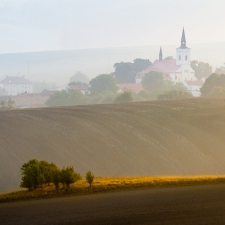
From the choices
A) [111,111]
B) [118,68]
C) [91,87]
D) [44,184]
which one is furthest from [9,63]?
[44,184]

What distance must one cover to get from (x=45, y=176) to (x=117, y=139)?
12.0 meters

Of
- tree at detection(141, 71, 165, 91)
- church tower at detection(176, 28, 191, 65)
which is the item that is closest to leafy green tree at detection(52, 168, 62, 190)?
tree at detection(141, 71, 165, 91)

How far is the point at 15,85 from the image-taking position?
7831 cm

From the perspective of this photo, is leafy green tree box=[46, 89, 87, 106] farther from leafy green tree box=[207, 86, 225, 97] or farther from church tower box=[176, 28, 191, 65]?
church tower box=[176, 28, 191, 65]

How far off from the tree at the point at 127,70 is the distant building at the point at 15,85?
1971cm

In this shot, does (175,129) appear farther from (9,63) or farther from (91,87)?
(9,63)

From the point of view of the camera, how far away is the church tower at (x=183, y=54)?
310ft

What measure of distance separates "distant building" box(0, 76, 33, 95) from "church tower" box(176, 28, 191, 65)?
32474 millimetres

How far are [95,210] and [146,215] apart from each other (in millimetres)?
777

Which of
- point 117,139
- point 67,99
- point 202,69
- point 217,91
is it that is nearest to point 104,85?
point 67,99

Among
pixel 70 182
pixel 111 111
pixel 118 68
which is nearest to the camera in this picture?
pixel 70 182

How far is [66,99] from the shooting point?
6406 centimetres

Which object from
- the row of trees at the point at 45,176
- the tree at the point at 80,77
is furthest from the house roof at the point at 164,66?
the row of trees at the point at 45,176

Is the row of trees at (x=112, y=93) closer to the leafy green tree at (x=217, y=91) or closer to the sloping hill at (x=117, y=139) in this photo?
the leafy green tree at (x=217, y=91)
